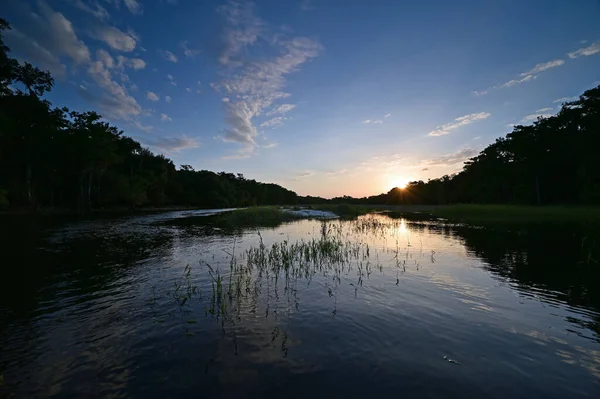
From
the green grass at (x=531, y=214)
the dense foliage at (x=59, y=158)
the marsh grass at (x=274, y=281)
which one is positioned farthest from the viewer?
the dense foliage at (x=59, y=158)

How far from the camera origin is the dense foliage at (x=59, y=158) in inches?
2279

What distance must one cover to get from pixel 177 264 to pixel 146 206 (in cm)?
10343

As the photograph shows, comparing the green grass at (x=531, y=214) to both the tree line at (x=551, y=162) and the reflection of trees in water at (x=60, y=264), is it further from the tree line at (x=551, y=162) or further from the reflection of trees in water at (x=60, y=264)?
the reflection of trees in water at (x=60, y=264)

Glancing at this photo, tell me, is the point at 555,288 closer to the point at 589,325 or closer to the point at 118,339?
the point at 589,325

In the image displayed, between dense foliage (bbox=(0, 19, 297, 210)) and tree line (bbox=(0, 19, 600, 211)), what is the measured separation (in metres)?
0.17

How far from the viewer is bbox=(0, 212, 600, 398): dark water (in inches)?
225

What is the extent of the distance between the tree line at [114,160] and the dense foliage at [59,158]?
0.17m

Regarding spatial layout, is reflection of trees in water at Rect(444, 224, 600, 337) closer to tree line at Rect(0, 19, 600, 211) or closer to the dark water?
the dark water

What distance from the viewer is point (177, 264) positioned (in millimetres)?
16844

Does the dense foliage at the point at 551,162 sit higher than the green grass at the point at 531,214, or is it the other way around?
the dense foliage at the point at 551,162

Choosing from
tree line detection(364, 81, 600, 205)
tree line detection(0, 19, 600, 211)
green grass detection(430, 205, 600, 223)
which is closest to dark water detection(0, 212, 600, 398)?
green grass detection(430, 205, 600, 223)

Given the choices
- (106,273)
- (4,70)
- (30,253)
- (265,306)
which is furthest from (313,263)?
(4,70)

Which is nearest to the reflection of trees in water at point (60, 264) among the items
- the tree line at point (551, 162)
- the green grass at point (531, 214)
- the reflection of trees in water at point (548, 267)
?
the reflection of trees in water at point (548, 267)

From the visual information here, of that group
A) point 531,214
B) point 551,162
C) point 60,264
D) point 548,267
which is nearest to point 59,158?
point 60,264
